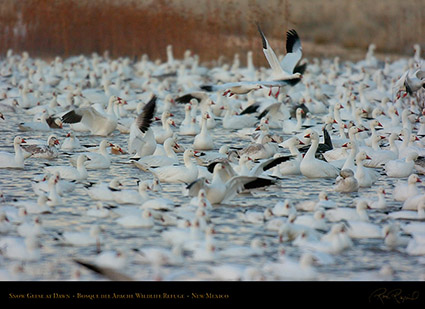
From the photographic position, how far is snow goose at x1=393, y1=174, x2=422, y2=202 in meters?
9.22

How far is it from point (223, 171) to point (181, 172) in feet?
2.54

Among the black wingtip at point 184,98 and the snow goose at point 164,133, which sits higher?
the black wingtip at point 184,98

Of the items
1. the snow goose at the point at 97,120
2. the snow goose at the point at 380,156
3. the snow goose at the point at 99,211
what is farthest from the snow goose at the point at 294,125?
the snow goose at the point at 99,211

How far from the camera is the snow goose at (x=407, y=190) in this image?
9.22 m

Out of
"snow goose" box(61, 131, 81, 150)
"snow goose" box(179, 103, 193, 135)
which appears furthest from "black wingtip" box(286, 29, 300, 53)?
"snow goose" box(61, 131, 81, 150)

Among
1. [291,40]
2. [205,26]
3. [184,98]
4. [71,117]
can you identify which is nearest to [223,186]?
[71,117]

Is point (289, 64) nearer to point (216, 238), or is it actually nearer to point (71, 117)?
point (71, 117)

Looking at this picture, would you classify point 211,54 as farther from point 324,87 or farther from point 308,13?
point 324,87

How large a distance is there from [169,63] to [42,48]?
3744 mm

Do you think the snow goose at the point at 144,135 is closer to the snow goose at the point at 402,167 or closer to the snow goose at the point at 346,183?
the snow goose at the point at 346,183
